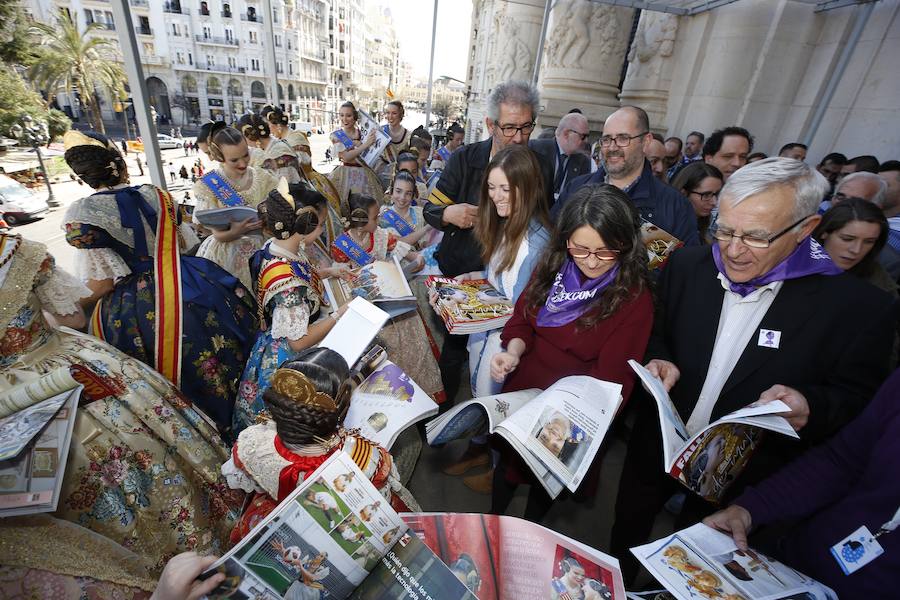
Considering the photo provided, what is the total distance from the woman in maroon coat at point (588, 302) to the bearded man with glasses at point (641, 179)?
0.69 metres

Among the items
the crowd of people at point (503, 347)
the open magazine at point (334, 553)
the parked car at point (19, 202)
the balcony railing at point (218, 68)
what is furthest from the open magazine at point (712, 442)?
the balcony railing at point (218, 68)

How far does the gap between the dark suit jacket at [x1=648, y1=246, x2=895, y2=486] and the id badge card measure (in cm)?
37

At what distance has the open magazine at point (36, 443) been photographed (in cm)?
104

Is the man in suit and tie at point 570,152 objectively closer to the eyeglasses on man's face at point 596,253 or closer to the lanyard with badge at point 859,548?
the eyeglasses on man's face at point 596,253

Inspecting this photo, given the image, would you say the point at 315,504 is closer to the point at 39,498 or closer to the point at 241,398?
the point at 39,498

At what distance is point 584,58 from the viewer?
851cm

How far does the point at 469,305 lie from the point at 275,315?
1.02 m

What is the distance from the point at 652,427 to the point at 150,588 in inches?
81.0

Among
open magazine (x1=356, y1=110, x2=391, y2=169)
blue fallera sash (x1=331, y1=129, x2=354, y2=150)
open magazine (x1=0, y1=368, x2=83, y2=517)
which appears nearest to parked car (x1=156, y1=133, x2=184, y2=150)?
blue fallera sash (x1=331, y1=129, x2=354, y2=150)

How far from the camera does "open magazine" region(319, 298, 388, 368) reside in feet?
5.08

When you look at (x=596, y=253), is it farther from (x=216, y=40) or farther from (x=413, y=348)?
→ (x=216, y=40)

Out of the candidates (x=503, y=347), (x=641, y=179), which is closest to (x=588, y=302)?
(x=503, y=347)

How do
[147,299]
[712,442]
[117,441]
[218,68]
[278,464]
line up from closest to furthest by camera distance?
1. [278,464]
2. [712,442]
3. [117,441]
4. [147,299]
5. [218,68]

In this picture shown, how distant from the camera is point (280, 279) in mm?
1831
